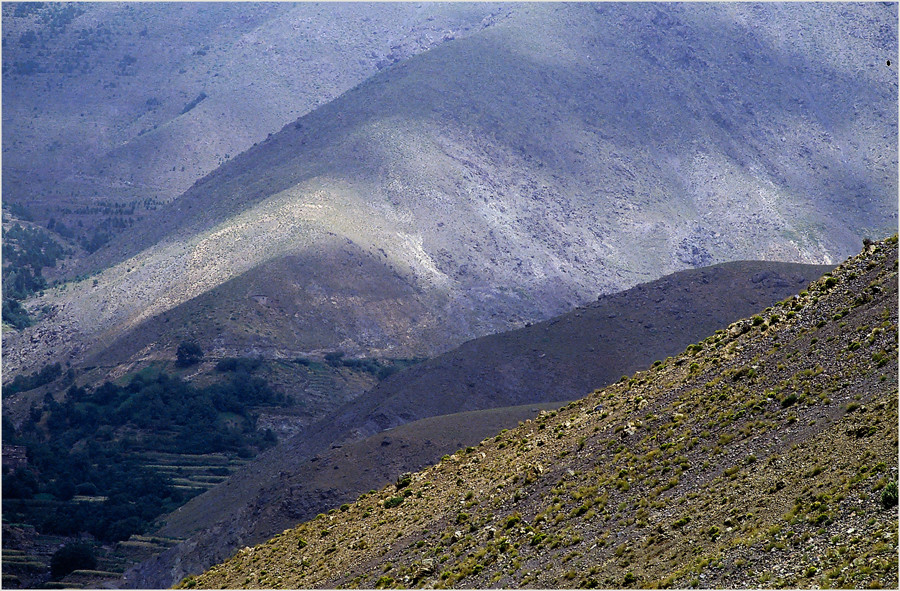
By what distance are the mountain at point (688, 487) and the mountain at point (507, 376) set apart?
23388 mm

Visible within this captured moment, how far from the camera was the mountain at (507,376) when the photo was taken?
6069 centimetres

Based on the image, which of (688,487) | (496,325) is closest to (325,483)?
(688,487)

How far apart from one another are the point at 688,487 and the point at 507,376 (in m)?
54.8

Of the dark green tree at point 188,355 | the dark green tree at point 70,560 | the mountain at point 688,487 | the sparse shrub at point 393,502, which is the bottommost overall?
the dark green tree at point 188,355

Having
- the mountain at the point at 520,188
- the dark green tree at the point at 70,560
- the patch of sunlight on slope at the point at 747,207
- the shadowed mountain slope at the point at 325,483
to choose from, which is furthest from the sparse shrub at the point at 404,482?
the patch of sunlight on slope at the point at 747,207

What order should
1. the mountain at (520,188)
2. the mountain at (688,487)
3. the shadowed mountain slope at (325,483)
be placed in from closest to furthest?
the mountain at (688,487) → the shadowed mountain slope at (325,483) → the mountain at (520,188)

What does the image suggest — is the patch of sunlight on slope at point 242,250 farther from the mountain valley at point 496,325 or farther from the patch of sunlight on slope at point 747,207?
the patch of sunlight on slope at point 747,207

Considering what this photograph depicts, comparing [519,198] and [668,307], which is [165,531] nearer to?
[668,307]

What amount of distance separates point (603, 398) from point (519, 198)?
106623mm

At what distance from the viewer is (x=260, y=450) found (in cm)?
9400

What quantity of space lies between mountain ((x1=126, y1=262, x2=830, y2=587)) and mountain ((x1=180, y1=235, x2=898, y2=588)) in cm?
2339

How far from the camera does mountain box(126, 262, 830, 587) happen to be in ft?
199

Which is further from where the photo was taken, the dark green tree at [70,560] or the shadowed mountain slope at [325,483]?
the dark green tree at [70,560]

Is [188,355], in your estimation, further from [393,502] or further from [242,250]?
[393,502]
